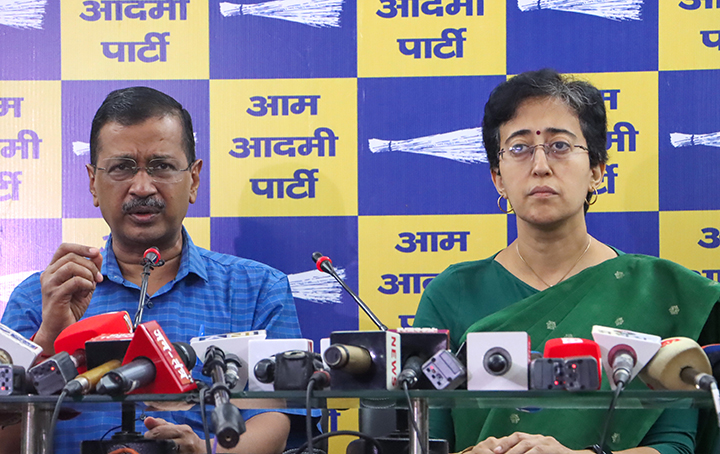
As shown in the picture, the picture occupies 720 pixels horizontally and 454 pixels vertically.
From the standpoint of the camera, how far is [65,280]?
1696 millimetres

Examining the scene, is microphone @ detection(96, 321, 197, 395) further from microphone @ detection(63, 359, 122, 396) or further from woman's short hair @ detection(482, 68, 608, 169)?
woman's short hair @ detection(482, 68, 608, 169)

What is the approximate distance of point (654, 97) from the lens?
2.54 meters

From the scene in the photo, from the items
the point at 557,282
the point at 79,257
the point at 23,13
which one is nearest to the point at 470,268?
the point at 557,282

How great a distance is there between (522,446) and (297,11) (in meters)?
1.75

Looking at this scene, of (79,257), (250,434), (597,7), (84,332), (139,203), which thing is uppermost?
(597,7)

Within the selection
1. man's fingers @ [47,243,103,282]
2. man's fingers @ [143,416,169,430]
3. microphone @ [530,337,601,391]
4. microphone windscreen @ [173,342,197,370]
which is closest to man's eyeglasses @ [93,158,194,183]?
man's fingers @ [47,243,103,282]

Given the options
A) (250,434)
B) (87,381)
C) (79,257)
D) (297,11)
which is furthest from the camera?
(297,11)

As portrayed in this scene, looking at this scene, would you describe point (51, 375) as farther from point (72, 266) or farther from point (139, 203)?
point (139, 203)

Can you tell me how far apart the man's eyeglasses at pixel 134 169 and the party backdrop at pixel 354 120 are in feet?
1.53

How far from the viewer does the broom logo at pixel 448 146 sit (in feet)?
8.47

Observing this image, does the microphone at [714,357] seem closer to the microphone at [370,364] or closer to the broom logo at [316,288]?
the microphone at [370,364]

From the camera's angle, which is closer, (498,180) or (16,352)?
(16,352)

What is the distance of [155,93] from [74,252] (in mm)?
703

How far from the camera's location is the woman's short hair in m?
1.97
